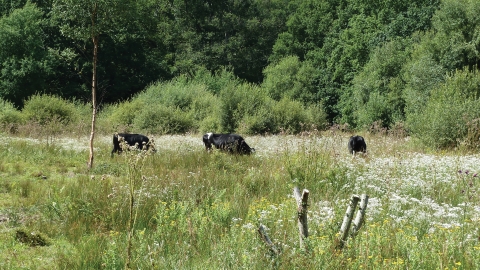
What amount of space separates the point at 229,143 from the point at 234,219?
955 cm

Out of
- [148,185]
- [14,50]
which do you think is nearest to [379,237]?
[148,185]

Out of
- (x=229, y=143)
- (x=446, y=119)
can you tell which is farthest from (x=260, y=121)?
(x=446, y=119)

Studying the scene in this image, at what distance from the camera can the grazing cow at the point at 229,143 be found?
1414 centimetres

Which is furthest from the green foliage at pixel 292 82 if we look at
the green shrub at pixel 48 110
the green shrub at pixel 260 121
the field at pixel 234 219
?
the field at pixel 234 219

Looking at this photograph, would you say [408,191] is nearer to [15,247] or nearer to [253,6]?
[15,247]

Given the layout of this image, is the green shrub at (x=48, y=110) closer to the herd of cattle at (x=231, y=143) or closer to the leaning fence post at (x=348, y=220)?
the herd of cattle at (x=231, y=143)

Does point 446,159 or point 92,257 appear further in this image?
point 446,159

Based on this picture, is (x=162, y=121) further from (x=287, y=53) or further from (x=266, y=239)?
(x=287, y=53)

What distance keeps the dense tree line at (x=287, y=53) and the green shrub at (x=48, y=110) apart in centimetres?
397

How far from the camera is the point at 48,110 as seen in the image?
25.0 meters

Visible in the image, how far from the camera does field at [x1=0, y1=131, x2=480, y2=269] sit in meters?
4.38

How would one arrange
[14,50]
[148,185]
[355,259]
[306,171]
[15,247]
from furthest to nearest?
1. [14,50]
2. [306,171]
3. [148,185]
4. [15,247]
5. [355,259]

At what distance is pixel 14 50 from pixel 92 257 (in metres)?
36.1

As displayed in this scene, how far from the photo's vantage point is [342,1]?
159 ft
